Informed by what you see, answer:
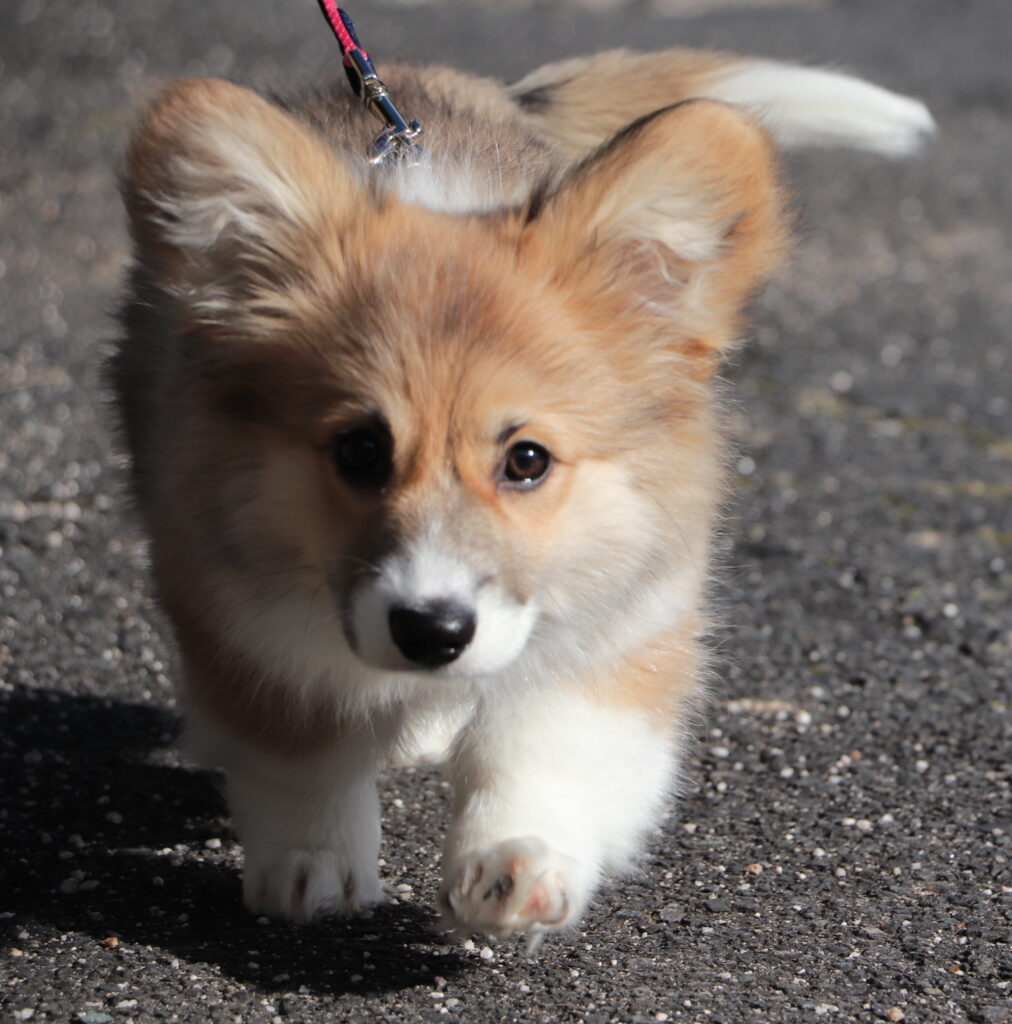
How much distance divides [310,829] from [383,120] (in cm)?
143

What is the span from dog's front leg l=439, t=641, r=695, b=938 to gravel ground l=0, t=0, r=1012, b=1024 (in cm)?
16

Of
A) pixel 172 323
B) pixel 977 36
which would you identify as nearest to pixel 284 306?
pixel 172 323

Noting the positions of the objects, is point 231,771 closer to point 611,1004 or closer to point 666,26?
point 611,1004

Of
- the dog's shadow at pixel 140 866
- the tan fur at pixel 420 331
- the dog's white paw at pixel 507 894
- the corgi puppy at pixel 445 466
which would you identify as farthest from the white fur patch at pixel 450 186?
the dog's shadow at pixel 140 866

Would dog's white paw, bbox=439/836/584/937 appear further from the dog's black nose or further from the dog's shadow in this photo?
the dog's black nose

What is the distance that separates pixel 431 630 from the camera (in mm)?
2270

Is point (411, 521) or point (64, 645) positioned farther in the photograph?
point (64, 645)

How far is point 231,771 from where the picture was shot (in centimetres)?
295

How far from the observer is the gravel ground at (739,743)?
102 inches

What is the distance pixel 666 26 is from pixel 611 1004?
1144cm

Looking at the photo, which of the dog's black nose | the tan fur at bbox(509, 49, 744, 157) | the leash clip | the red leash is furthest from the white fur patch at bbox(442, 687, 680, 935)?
the tan fur at bbox(509, 49, 744, 157)

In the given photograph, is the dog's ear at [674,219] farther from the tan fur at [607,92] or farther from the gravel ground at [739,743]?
the tan fur at [607,92]

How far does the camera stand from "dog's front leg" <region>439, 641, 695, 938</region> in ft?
8.24

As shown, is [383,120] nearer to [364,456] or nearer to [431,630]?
[364,456]
